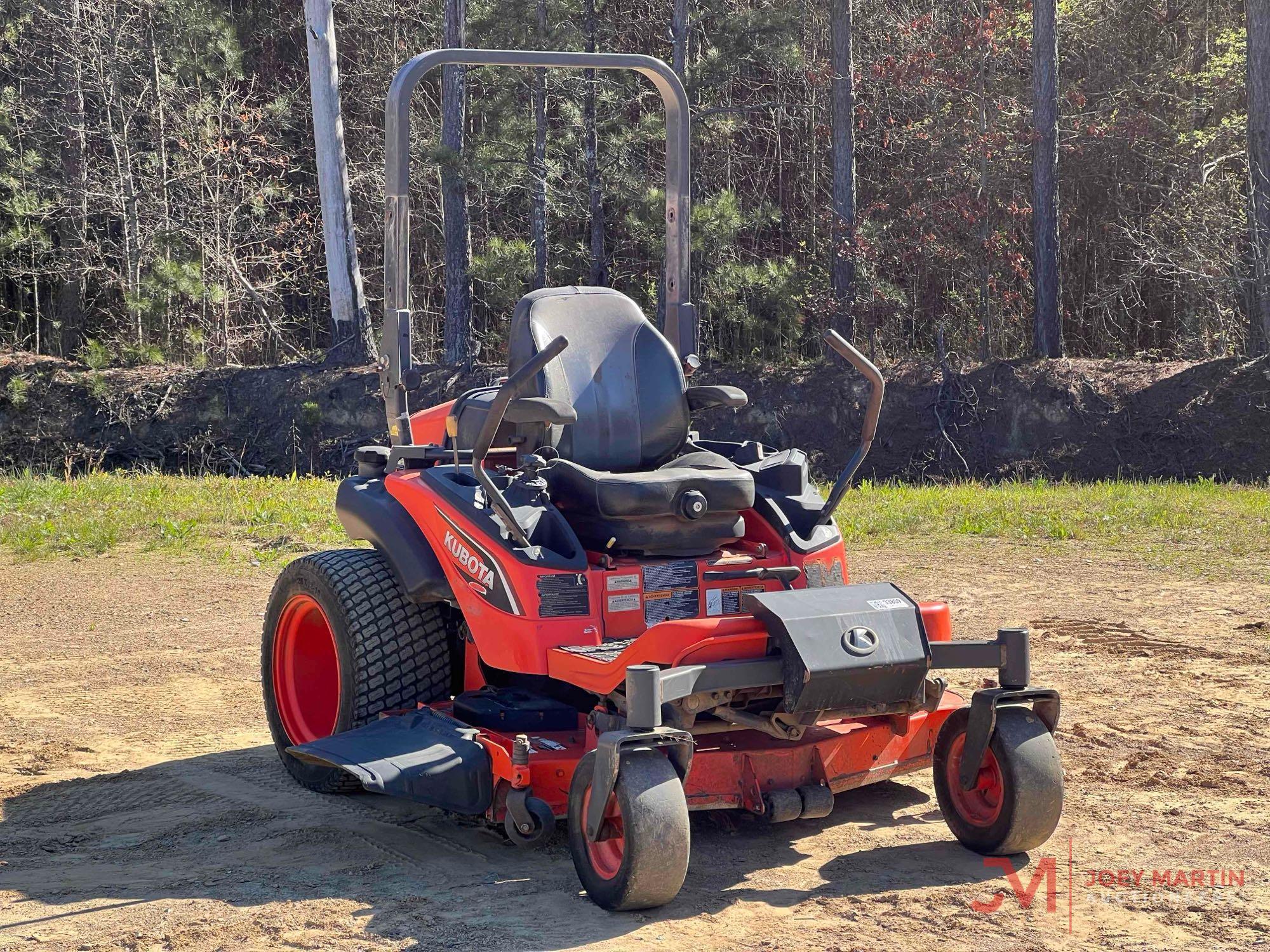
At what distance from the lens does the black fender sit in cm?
491

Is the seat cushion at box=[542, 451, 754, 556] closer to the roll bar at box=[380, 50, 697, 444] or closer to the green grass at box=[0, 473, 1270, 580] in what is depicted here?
the roll bar at box=[380, 50, 697, 444]

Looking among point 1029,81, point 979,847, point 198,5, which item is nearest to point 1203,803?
point 979,847

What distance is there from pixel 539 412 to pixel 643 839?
1.51 m

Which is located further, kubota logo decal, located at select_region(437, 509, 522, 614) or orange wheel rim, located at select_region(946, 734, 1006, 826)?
kubota logo decal, located at select_region(437, 509, 522, 614)

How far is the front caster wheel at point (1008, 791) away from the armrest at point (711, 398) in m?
1.54

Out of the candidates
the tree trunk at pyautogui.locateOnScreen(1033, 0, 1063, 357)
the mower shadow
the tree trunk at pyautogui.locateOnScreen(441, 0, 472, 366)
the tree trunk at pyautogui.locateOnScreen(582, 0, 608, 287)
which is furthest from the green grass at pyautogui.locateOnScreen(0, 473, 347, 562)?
the tree trunk at pyautogui.locateOnScreen(1033, 0, 1063, 357)

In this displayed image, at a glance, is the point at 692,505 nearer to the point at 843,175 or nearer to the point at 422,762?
the point at 422,762

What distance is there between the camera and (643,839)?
3.82m

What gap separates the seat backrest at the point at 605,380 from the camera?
5.26m

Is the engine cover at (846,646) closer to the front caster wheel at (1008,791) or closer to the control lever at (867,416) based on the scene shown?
the front caster wheel at (1008,791)

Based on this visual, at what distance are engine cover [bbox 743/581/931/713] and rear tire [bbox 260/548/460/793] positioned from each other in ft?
4.64

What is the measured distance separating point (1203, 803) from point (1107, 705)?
135cm

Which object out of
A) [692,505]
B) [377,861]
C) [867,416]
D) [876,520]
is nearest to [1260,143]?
[876,520]

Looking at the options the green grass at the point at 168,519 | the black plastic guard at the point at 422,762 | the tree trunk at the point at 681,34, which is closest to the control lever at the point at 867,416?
the black plastic guard at the point at 422,762
